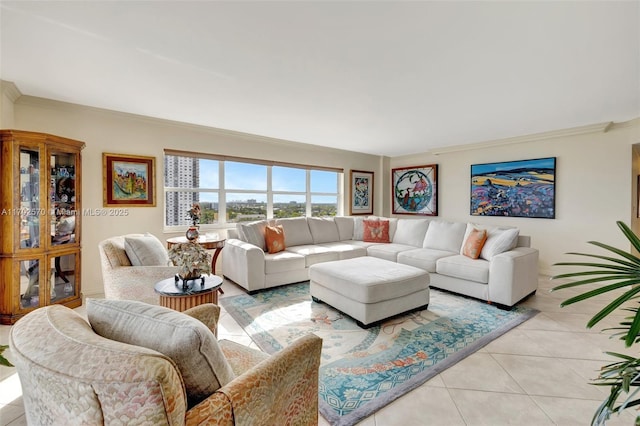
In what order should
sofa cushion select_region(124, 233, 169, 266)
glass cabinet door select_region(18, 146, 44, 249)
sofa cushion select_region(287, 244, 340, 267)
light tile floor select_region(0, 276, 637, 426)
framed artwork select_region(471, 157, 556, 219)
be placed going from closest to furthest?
1. light tile floor select_region(0, 276, 637, 426)
2. sofa cushion select_region(124, 233, 169, 266)
3. glass cabinet door select_region(18, 146, 44, 249)
4. sofa cushion select_region(287, 244, 340, 267)
5. framed artwork select_region(471, 157, 556, 219)

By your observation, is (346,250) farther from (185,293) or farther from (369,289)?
(185,293)

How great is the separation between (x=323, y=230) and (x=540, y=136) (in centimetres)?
363

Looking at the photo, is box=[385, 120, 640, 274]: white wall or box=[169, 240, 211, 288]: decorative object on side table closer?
box=[169, 240, 211, 288]: decorative object on side table

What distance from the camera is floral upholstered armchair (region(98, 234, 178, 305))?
91.9 inches

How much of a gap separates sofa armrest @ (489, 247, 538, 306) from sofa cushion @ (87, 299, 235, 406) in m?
3.04

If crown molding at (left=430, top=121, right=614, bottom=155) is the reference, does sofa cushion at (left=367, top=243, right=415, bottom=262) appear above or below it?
below

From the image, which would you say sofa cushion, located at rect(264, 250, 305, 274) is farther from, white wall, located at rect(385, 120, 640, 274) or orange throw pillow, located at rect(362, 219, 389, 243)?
white wall, located at rect(385, 120, 640, 274)

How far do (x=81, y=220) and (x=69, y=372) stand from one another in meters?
3.18

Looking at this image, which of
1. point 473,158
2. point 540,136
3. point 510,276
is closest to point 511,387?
point 510,276

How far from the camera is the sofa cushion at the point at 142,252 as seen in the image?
2473 mm

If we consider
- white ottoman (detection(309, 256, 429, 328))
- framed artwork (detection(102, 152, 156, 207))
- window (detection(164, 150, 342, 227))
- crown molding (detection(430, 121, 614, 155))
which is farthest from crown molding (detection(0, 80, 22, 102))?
crown molding (detection(430, 121, 614, 155))

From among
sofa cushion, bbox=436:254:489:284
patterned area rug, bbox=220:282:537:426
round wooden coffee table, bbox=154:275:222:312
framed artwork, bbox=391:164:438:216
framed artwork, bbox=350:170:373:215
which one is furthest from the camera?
framed artwork, bbox=350:170:373:215

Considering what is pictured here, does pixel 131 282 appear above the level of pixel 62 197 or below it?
below

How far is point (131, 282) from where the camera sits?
234cm
